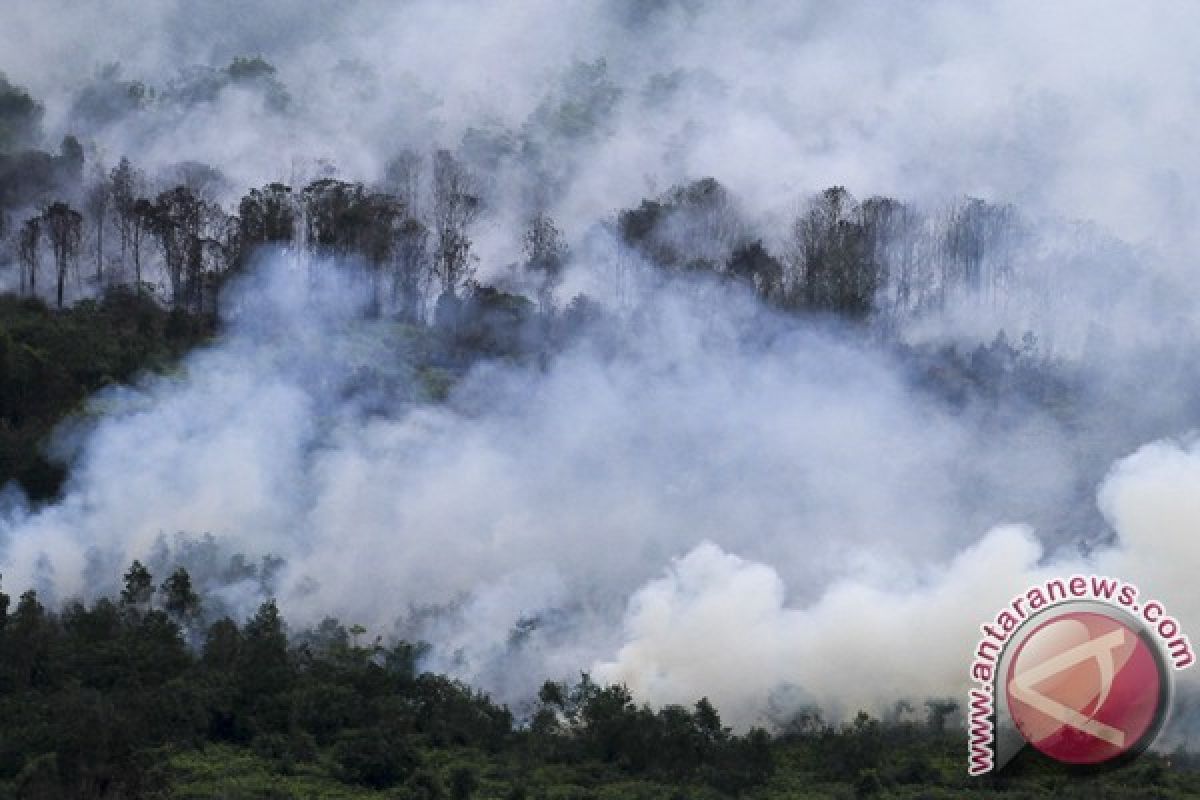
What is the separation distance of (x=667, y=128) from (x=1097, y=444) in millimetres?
37761

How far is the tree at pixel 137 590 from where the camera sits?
49.9m

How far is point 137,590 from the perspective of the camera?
5000 centimetres

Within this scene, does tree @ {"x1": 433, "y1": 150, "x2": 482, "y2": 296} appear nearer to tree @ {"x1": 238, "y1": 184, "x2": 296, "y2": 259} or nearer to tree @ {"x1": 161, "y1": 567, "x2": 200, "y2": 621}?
tree @ {"x1": 238, "y1": 184, "x2": 296, "y2": 259}

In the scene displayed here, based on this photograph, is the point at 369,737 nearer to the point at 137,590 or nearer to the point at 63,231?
the point at 137,590

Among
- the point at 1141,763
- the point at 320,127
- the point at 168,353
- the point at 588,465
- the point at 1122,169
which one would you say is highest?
the point at 320,127

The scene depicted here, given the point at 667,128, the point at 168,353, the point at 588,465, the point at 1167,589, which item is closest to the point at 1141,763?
the point at 1167,589

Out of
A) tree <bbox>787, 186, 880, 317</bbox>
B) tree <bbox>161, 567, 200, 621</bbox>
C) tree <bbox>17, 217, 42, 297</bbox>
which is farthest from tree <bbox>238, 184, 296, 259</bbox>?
tree <bbox>161, 567, 200, 621</bbox>

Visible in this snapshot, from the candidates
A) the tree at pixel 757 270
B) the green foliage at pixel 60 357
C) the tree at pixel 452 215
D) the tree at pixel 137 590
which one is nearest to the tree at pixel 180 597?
the tree at pixel 137 590

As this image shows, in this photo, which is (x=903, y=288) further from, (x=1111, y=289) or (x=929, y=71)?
(x=929, y=71)

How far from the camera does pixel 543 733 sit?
4406 cm

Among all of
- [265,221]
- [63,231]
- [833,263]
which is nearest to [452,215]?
[265,221]

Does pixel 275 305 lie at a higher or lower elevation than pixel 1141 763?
higher

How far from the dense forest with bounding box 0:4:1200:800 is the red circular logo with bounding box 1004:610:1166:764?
4.22 feet

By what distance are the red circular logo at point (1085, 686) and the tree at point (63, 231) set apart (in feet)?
143
